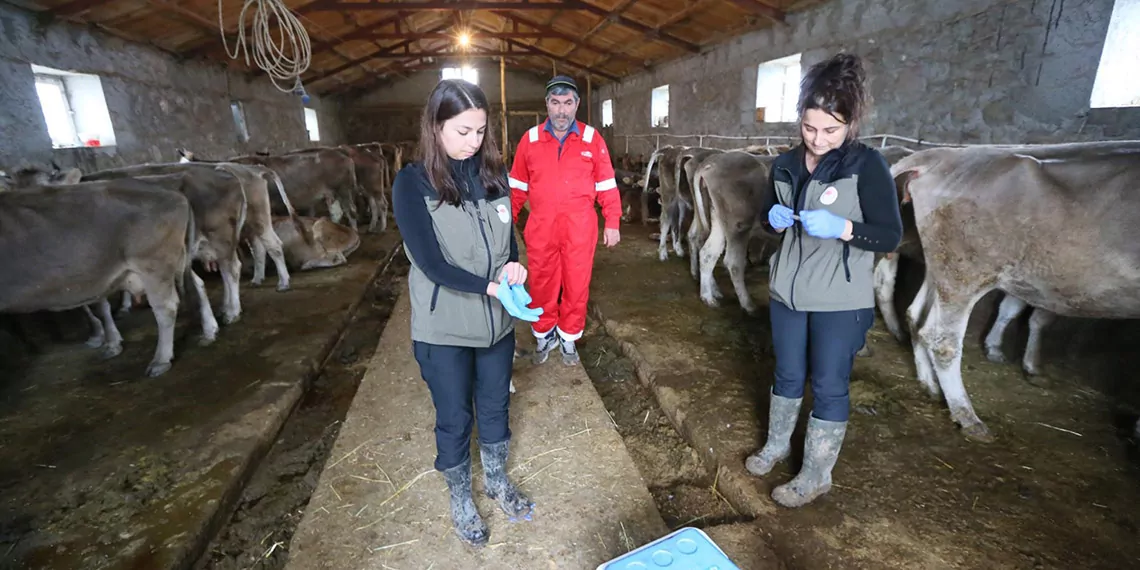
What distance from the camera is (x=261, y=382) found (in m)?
3.63

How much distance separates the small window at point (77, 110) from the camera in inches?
289

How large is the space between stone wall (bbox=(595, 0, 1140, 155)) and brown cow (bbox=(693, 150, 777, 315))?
1287 mm

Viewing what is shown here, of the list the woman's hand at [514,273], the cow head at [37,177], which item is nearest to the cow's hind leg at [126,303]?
the cow head at [37,177]

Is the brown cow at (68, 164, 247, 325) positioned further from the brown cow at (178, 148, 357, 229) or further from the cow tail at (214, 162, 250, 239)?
the brown cow at (178, 148, 357, 229)

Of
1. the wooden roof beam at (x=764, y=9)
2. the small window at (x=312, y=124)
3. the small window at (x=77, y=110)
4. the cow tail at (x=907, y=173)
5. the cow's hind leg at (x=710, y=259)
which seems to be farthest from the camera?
the small window at (x=312, y=124)

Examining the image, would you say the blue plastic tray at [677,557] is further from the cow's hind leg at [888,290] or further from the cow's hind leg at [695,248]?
the cow's hind leg at [695,248]

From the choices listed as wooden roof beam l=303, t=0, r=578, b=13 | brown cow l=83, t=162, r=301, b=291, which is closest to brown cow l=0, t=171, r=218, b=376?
brown cow l=83, t=162, r=301, b=291

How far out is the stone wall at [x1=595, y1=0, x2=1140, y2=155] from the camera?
4566mm

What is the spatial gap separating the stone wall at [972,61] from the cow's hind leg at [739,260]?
1.69m

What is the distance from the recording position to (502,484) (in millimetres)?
2326

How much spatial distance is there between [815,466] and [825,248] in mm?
948

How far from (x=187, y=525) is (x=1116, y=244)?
4.50 m

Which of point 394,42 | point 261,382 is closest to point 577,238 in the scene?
point 261,382

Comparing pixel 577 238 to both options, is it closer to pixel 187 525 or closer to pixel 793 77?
pixel 187 525
